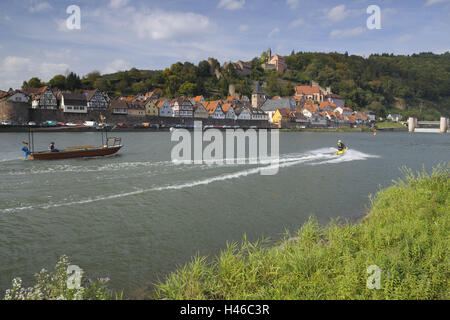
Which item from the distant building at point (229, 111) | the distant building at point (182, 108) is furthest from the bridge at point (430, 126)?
the distant building at point (182, 108)

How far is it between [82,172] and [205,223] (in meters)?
13.3

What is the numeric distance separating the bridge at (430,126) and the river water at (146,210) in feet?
380

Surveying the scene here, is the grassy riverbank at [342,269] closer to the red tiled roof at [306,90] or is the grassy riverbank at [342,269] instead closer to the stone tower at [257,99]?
the stone tower at [257,99]

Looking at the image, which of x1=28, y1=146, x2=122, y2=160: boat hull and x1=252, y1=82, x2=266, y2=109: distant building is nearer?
x1=28, y1=146, x2=122, y2=160: boat hull

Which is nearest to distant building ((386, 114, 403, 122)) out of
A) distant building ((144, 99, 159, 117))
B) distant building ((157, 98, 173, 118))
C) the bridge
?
the bridge

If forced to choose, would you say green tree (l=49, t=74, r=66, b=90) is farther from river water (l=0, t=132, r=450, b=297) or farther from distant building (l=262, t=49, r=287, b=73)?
distant building (l=262, t=49, r=287, b=73)

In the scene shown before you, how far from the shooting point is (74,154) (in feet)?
87.4

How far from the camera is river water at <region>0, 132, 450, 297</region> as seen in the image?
8.03 m

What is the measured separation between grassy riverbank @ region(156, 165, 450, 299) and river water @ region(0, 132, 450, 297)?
1.90 metres

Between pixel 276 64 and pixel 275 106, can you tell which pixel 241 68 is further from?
pixel 275 106
